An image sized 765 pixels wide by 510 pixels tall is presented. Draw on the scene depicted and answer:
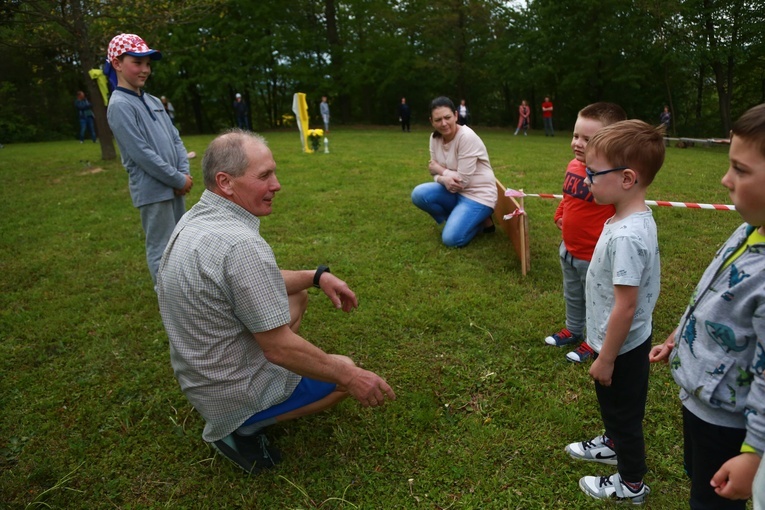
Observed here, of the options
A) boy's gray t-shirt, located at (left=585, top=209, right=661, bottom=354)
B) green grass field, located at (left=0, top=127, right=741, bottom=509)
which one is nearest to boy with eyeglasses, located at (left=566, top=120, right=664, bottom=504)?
boy's gray t-shirt, located at (left=585, top=209, right=661, bottom=354)

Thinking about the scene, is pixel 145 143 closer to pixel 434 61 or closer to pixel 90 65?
pixel 90 65

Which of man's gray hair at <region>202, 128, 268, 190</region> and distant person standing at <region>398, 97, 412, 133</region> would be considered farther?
distant person standing at <region>398, 97, 412, 133</region>

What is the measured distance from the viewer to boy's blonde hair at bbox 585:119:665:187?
6.10ft

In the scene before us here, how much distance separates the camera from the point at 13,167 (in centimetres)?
1271

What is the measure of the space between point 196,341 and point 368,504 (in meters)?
1.07

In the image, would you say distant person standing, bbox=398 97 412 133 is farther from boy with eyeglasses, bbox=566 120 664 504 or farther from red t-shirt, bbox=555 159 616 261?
boy with eyeglasses, bbox=566 120 664 504

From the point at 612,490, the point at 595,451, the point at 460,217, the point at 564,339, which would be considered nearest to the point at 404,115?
the point at 460,217

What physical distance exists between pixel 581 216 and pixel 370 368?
1.67 metres

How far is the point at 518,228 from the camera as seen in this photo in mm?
4594

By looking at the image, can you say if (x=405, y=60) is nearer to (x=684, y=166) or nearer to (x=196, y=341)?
(x=684, y=166)

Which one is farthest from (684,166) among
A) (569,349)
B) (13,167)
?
(13,167)

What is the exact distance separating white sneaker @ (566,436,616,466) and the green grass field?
5 cm

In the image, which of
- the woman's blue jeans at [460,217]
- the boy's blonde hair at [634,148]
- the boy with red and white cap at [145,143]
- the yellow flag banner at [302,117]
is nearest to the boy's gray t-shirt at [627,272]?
the boy's blonde hair at [634,148]

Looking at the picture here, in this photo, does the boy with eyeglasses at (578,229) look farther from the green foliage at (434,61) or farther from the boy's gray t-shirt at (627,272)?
the green foliage at (434,61)
